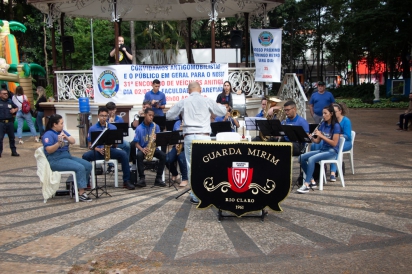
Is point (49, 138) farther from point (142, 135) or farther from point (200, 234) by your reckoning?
point (200, 234)

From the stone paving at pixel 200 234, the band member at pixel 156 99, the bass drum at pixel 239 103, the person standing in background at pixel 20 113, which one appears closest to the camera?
the stone paving at pixel 200 234

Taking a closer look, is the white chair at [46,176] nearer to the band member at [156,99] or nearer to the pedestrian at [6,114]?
the band member at [156,99]

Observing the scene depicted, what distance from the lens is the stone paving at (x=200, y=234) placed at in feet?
16.4

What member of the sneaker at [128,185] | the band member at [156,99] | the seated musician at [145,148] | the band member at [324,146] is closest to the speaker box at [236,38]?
the band member at [156,99]

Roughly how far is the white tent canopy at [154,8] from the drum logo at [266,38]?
1037 mm

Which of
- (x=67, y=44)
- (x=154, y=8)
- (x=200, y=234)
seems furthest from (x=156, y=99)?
(x=154, y=8)

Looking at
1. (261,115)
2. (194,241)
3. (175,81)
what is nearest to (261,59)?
(175,81)

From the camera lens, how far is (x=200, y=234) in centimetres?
596

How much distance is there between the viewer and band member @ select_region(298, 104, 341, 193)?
8422 mm

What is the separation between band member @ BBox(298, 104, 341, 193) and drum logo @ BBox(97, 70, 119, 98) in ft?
23.9

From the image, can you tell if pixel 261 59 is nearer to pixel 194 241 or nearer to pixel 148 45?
pixel 194 241

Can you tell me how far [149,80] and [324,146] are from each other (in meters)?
6.88

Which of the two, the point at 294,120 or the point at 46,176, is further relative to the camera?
the point at 294,120

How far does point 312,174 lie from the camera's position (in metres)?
8.52
